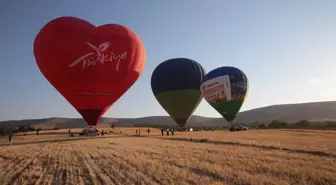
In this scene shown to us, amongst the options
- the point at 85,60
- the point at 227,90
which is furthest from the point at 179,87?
the point at 85,60

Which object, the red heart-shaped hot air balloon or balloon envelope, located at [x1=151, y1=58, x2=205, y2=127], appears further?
balloon envelope, located at [x1=151, y1=58, x2=205, y2=127]

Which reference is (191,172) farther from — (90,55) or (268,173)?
(90,55)

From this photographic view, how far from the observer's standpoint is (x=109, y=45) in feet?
101

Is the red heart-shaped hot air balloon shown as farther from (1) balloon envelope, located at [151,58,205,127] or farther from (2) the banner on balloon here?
(1) balloon envelope, located at [151,58,205,127]

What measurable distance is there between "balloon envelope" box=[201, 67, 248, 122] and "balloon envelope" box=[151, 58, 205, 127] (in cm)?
320

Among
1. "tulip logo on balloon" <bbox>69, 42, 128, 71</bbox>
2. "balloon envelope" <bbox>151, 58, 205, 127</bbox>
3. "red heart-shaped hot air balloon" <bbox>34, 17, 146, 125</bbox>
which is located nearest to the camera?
"red heart-shaped hot air balloon" <bbox>34, 17, 146, 125</bbox>

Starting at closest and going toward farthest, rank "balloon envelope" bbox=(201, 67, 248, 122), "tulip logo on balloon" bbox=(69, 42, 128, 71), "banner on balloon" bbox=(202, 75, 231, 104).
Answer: "tulip logo on balloon" bbox=(69, 42, 128, 71) < "balloon envelope" bbox=(201, 67, 248, 122) < "banner on balloon" bbox=(202, 75, 231, 104)

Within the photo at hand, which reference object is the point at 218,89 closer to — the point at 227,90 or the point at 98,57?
the point at 227,90

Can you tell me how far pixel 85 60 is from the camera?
29.7m

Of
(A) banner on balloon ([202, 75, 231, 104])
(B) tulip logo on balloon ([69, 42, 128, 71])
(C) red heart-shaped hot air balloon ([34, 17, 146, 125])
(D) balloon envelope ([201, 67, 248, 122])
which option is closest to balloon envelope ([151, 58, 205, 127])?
(D) balloon envelope ([201, 67, 248, 122])

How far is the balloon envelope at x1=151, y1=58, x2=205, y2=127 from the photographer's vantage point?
172 ft

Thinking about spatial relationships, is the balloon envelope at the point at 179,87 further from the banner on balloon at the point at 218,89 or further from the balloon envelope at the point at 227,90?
the banner on balloon at the point at 218,89

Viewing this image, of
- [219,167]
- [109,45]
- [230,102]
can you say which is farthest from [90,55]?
[230,102]

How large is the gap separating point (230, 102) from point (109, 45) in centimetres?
2368
